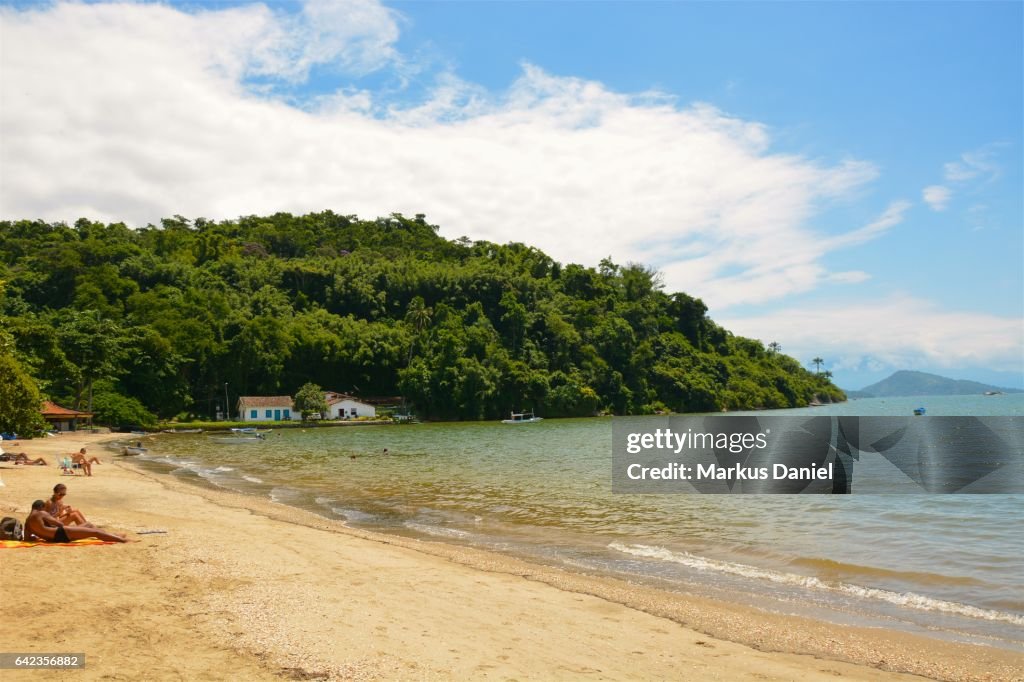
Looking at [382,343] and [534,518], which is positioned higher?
[382,343]

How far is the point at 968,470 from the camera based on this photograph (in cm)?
3300

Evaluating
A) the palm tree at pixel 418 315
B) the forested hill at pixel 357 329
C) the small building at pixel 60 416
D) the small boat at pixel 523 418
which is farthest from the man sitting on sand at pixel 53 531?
the palm tree at pixel 418 315

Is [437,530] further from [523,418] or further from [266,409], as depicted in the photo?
[523,418]

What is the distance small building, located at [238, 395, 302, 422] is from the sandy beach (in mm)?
83767

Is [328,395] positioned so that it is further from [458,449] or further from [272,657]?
[272,657]

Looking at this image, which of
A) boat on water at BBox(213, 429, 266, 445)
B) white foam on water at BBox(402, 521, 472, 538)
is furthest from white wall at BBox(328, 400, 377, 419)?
white foam on water at BBox(402, 521, 472, 538)

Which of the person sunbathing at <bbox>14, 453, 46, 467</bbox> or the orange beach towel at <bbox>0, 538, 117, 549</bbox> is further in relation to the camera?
the person sunbathing at <bbox>14, 453, 46, 467</bbox>

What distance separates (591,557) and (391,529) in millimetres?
5615

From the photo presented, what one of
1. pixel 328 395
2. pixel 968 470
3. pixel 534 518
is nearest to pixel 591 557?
pixel 534 518

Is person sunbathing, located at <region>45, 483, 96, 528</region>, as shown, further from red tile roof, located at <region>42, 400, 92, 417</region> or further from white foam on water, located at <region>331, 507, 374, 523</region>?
red tile roof, located at <region>42, 400, 92, 417</region>

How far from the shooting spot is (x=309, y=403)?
89875mm

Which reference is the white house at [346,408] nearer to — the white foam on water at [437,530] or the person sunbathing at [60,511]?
the white foam on water at [437,530]

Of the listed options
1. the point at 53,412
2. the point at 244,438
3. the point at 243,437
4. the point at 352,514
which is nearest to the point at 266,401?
the point at 243,437

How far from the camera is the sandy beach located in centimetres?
668
